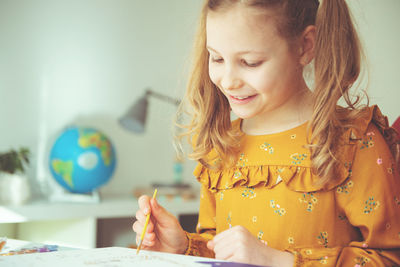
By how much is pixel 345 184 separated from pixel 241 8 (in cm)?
34

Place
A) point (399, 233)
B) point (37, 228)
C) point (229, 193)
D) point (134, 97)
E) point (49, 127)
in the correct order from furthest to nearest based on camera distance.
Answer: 1. point (134, 97)
2. point (49, 127)
3. point (37, 228)
4. point (229, 193)
5. point (399, 233)

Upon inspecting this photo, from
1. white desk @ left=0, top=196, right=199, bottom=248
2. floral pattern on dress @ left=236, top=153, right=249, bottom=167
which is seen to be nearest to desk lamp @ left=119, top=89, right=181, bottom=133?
white desk @ left=0, top=196, right=199, bottom=248

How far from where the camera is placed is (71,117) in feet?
7.66

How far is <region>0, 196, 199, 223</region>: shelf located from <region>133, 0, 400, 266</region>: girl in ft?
4.24

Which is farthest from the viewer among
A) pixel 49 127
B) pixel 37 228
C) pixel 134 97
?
pixel 134 97

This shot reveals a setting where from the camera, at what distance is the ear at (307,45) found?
775mm

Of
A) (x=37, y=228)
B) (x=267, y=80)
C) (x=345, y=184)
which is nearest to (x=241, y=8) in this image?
(x=267, y=80)

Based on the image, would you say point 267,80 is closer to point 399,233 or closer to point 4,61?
point 399,233

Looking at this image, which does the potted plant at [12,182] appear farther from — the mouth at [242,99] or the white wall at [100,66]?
the mouth at [242,99]

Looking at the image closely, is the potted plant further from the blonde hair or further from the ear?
the ear

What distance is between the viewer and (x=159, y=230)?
765mm

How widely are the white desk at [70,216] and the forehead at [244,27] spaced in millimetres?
1480

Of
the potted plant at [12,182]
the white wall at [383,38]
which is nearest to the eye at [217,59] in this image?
the white wall at [383,38]

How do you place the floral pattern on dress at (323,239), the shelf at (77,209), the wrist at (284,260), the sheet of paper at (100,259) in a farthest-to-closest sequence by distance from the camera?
the shelf at (77,209)
the floral pattern on dress at (323,239)
the wrist at (284,260)
the sheet of paper at (100,259)
